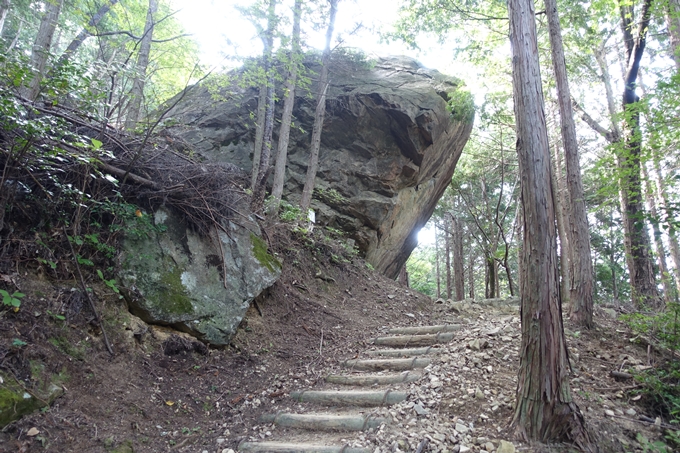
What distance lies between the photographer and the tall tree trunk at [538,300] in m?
3.30

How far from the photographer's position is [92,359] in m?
3.62

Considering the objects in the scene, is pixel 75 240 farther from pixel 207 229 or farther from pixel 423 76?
pixel 423 76

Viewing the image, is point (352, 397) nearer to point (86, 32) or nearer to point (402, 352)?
point (402, 352)

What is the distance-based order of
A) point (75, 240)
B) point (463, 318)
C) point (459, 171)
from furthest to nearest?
point (459, 171), point (463, 318), point (75, 240)

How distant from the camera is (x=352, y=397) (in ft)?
13.7

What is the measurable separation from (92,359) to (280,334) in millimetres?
2618

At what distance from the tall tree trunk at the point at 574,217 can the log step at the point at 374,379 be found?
120 inches

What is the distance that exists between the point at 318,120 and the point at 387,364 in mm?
7023

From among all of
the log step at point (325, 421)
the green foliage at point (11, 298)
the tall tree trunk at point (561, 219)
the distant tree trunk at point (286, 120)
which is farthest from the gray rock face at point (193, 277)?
the tall tree trunk at point (561, 219)

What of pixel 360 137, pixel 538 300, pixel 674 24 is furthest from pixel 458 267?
pixel 538 300

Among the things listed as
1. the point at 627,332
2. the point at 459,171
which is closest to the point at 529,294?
the point at 627,332

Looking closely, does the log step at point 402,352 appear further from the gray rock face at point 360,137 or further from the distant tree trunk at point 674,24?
the distant tree trunk at point 674,24

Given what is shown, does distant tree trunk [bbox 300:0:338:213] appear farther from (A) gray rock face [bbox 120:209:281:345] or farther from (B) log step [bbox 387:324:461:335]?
(B) log step [bbox 387:324:461:335]

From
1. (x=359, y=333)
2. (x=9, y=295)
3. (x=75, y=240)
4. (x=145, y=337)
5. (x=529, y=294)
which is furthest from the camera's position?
(x=359, y=333)
